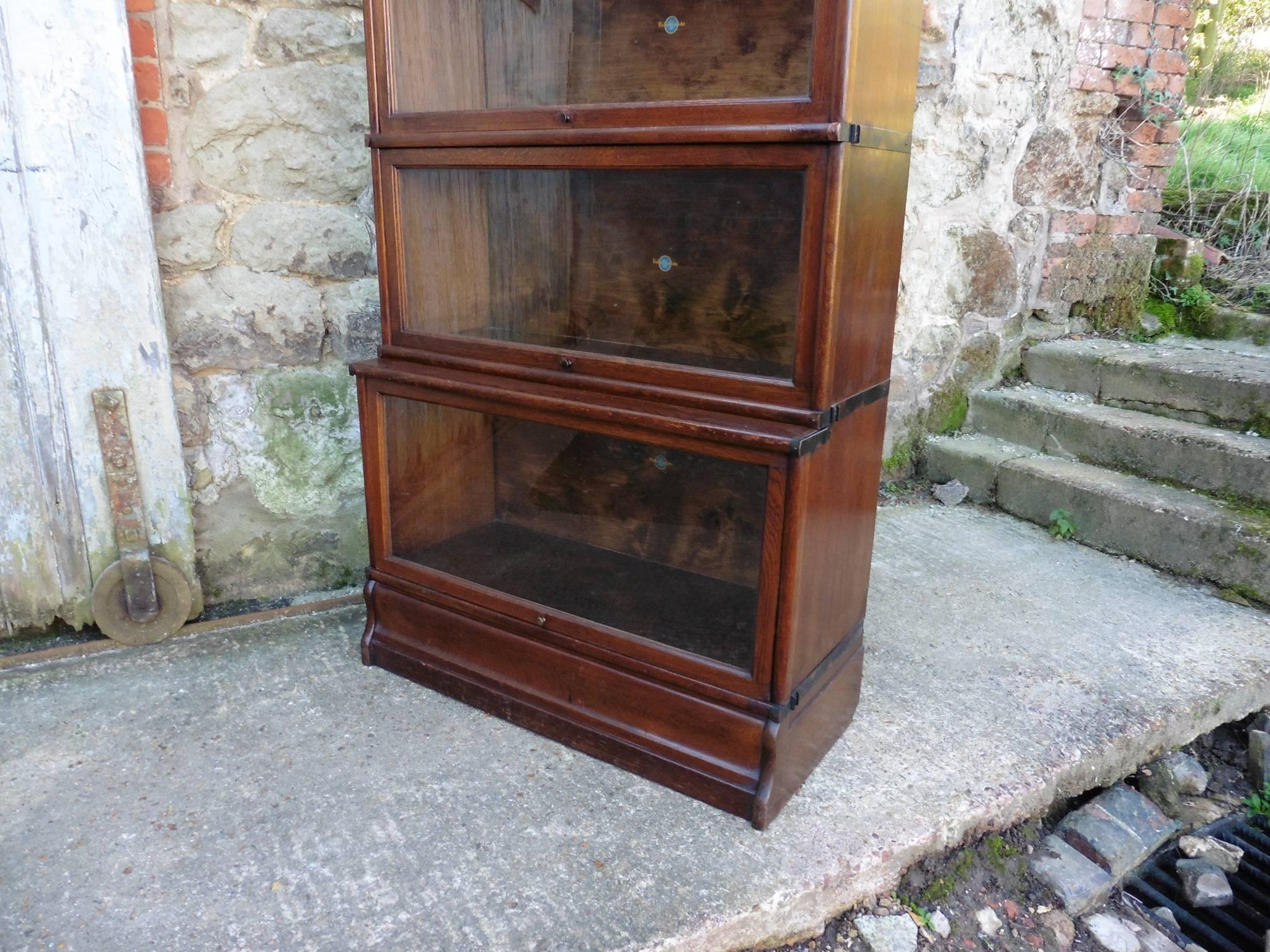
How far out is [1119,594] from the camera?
256 cm

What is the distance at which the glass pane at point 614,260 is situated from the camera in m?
1.56

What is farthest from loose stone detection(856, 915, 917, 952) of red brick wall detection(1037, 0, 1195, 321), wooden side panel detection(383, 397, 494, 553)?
red brick wall detection(1037, 0, 1195, 321)

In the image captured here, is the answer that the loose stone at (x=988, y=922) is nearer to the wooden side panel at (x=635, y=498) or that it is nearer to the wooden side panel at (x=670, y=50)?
the wooden side panel at (x=635, y=498)

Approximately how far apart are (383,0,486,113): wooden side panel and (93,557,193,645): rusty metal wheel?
4.25ft

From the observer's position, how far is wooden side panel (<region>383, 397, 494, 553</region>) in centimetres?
200

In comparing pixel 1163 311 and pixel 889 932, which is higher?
pixel 1163 311

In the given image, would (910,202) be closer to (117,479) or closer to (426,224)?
(426,224)

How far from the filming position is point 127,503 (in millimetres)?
2186

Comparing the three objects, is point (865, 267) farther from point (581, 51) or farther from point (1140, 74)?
point (1140, 74)

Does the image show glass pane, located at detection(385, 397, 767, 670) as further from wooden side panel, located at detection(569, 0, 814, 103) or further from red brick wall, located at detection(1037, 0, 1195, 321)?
red brick wall, located at detection(1037, 0, 1195, 321)

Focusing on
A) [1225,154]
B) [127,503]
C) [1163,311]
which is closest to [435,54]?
[127,503]

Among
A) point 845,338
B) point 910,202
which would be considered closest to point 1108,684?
point 845,338

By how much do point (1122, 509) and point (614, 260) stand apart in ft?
6.37

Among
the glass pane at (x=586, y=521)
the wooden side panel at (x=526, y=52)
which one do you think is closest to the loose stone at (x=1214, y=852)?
the glass pane at (x=586, y=521)
